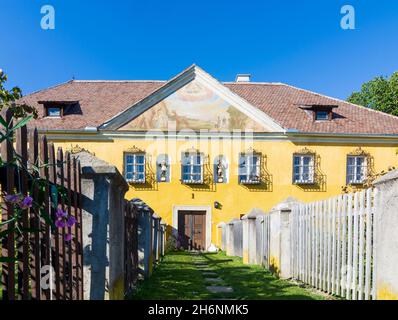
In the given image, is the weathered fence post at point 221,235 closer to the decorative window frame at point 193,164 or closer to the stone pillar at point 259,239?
the decorative window frame at point 193,164

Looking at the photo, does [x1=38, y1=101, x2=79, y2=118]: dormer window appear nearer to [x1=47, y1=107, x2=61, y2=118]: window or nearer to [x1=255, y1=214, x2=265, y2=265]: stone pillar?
[x1=47, y1=107, x2=61, y2=118]: window

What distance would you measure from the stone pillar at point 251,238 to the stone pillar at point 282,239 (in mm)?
2552

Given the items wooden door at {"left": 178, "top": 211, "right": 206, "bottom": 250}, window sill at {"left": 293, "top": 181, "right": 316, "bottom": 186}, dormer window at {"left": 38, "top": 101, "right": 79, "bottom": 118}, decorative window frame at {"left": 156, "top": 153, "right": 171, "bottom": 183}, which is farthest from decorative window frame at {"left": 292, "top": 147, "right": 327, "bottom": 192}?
dormer window at {"left": 38, "top": 101, "right": 79, "bottom": 118}

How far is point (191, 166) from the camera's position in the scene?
24391mm

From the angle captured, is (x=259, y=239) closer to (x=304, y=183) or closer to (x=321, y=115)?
(x=304, y=183)

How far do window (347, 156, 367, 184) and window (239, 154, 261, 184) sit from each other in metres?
5.16

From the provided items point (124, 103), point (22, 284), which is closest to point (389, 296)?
point (22, 284)

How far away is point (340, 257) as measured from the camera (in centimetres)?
636

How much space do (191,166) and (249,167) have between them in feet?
10.5

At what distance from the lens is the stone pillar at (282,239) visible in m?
9.11

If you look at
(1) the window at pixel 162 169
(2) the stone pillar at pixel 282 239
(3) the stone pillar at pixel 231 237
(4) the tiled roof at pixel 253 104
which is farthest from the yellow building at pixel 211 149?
(2) the stone pillar at pixel 282 239

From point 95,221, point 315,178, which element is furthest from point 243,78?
point 95,221

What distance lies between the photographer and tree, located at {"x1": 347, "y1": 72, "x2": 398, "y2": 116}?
3644 centimetres
